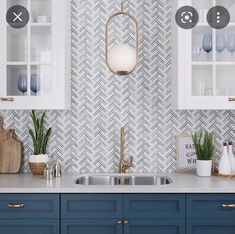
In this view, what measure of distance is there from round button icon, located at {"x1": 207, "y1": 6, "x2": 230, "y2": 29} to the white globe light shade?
57 cm

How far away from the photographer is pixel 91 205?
101 inches

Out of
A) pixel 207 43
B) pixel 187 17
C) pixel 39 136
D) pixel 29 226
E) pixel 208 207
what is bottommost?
pixel 29 226

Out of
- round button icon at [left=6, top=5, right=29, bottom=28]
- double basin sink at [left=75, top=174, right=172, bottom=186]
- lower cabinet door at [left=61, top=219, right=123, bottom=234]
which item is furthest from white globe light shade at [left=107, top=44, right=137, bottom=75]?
lower cabinet door at [left=61, top=219, right=123, bottom=234]

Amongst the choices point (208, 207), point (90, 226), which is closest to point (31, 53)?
point (90, 226)

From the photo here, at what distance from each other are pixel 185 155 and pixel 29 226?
4.20ft

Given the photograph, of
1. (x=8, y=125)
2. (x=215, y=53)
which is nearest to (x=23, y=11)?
(x=8, y=125)

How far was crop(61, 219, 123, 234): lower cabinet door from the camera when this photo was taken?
2566mm

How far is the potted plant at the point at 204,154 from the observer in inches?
116

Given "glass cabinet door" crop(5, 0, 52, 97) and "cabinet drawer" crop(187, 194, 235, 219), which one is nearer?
"cabinet drawer" crop(187, 194, 235, 219)

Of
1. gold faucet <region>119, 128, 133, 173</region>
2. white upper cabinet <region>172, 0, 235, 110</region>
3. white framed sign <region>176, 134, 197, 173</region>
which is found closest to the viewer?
white upper cabinet <region>172, 0, 235, 110</region>

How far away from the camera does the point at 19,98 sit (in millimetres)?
2848

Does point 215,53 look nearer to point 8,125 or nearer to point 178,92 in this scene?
point 178,92

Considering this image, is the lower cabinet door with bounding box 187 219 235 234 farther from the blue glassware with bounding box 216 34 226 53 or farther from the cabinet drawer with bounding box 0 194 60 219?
the blue glassware with bounding box 216 34 226 53

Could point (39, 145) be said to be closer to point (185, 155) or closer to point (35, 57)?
point (35, 57)
